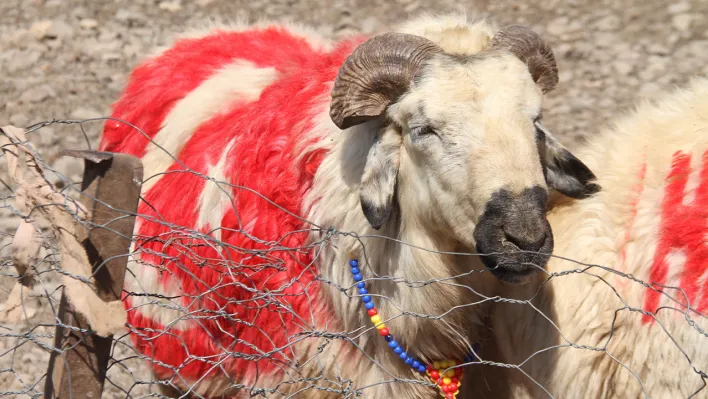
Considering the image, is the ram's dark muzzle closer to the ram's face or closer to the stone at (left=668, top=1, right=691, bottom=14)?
the ram's face

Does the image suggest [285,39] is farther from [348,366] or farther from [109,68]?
[109,68]

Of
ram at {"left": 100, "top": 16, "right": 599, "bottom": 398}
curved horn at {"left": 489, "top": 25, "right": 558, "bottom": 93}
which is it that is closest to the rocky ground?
ram at {"left": 100, "top": 16, "right": 599, "bottom": 398}

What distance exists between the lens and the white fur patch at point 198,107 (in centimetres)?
388

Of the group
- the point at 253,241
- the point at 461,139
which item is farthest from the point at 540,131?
the point at 253,241

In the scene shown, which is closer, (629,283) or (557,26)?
(629,283)

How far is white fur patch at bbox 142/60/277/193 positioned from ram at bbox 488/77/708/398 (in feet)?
5.26

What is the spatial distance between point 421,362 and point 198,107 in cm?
170

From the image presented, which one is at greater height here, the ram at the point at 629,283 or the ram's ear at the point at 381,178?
the ram's ear at the point at 381,178

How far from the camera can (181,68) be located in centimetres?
432

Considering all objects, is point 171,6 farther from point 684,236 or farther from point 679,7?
point 684,236

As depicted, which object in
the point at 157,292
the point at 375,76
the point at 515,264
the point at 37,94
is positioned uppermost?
the point at 37,94

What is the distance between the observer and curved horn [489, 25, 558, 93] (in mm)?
2967

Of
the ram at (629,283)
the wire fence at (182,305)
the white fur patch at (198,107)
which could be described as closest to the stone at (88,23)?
the wire fence at (182,305)

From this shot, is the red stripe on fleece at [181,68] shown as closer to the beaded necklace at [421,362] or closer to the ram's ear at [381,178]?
the ram's ear at [381,178]
